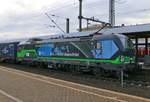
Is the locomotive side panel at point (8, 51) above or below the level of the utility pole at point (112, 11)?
below

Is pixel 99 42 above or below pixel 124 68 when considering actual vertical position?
above

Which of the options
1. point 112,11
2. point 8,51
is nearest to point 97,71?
point 112,11

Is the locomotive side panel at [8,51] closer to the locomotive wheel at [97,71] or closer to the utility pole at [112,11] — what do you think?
the utility pole at [112,11]

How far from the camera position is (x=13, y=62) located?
4353 centimetres

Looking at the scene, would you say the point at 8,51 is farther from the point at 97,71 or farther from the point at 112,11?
the point at 97,71

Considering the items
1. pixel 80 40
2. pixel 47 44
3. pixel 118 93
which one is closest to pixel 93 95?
pixel 118 93

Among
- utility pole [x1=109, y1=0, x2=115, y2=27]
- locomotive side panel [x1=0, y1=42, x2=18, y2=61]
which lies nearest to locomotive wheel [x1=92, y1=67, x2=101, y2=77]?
utility pole [x1=109, y1=0, x2=115, y2=27]

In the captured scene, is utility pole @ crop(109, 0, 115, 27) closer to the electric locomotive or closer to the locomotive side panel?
the electric locomotive

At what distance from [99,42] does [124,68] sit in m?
2.86

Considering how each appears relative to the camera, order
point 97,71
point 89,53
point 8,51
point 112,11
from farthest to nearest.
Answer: point 8,51 → point 112,11 → point 89,53 → point 97,71

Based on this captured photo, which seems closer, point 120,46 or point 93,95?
point 93,95

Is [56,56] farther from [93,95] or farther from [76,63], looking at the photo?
[93,95]

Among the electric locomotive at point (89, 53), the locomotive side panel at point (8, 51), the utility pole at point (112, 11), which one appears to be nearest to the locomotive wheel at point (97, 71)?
the electric locomotive at point (89, 53)

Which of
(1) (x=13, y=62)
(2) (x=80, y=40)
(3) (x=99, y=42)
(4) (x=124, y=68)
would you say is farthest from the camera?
(1) (x=13, y=62)
